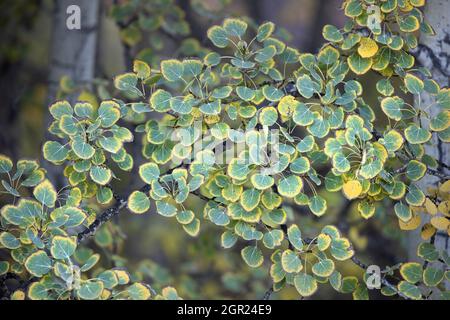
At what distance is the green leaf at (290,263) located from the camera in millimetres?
1062

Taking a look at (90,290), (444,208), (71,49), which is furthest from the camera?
(71,49)

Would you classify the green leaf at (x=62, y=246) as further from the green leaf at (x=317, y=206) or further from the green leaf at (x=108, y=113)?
the green leaf at (x=317, y=206)

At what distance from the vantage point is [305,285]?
108 centimetres

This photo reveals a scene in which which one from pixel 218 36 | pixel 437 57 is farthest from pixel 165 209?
pixel 437 57

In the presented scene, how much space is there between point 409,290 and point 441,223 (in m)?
0.15

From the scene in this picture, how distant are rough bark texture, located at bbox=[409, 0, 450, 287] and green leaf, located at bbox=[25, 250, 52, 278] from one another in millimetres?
832

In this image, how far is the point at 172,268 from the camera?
2.58 meters

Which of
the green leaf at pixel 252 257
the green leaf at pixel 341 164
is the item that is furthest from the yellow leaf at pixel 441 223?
the green leaf at pixel 252 257

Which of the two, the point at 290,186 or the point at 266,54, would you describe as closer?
the point at 290,186

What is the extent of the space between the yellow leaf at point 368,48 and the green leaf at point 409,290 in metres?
0.46

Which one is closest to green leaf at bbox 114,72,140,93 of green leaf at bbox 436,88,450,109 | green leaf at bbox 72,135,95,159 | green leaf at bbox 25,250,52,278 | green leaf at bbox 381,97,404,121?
green leaf at bbox 72,135,95,159

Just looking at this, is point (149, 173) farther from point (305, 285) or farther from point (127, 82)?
point (305, 285)

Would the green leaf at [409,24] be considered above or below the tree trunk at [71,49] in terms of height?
above

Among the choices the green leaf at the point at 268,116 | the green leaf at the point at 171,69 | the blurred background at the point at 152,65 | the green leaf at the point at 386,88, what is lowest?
the blurred background at the point at 152,65
